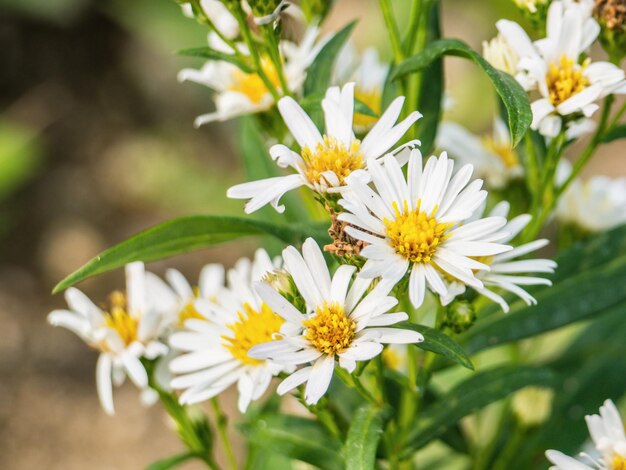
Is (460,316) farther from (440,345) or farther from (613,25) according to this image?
(613,25)

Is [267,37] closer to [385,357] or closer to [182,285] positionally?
[182,285]

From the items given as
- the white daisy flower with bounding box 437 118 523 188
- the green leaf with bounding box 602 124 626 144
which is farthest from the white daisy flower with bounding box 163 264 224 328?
the green leaf with bounding box 602 124 626 144

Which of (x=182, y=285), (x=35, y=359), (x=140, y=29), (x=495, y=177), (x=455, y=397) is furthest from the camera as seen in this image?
(x=140, y=29)

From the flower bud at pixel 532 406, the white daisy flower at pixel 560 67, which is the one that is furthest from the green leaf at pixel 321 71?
the flower bud at pixel 532 406

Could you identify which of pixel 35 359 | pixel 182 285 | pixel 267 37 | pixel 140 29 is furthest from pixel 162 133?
pixel 267 37

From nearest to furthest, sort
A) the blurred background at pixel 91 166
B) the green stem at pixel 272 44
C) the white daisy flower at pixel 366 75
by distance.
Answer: the green stem at pixel 272 44 → the white daisy flower at pixel 366 75 → the blurred background at pixel 91 166

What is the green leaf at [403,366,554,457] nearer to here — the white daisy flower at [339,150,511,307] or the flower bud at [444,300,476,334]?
the flower bud at [444,300,476,334]

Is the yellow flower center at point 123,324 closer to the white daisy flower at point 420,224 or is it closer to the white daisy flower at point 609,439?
the white daisy flower at point 420,224

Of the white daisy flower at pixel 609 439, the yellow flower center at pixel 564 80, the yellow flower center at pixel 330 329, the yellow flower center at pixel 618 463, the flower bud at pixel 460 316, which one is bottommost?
the yellow flower center at pixel 618 463
